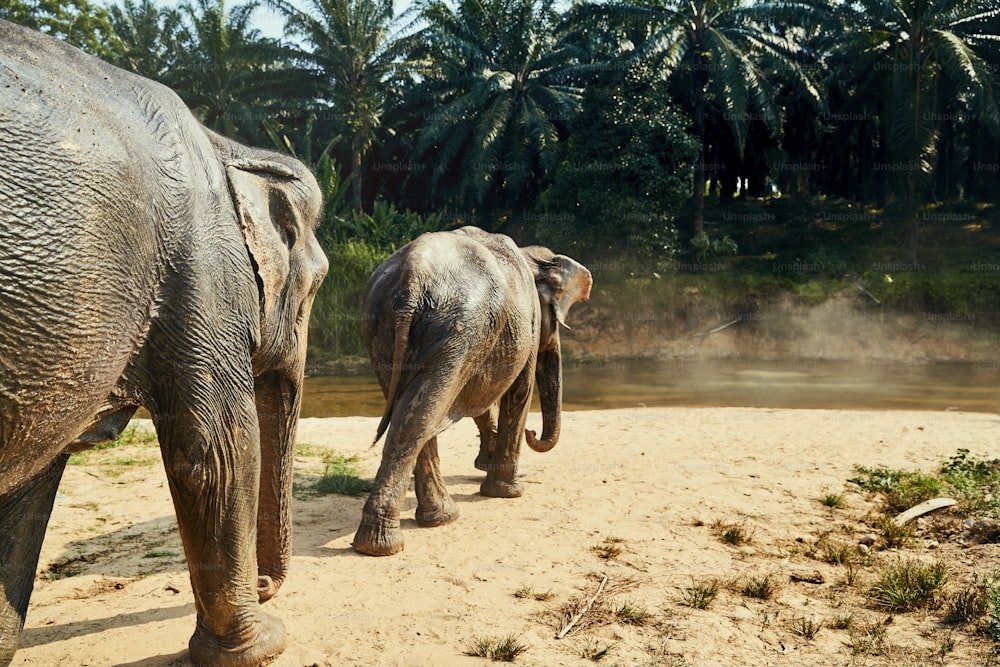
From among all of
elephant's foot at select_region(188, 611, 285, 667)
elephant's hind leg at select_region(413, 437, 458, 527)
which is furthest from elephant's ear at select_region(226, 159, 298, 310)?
elephant's hind leg at select_region(413, 437, 458, 527)

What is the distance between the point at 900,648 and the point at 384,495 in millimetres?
2527

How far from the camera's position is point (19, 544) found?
8.59 ft

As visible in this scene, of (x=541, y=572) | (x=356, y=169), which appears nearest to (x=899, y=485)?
(x=541, y=572)

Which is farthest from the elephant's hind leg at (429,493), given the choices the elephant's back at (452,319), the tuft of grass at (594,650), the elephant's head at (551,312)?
the tuft of grass at (594,650)

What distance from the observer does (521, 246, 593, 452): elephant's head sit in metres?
6.25

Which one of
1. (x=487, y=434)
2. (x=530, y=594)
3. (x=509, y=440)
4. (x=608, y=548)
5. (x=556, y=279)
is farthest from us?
(x=487, y=434)

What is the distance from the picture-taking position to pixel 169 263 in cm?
214

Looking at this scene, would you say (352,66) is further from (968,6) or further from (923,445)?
(923,445)

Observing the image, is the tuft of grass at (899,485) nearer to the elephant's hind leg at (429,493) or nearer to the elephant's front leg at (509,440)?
the elephant's front leg at (509,440)

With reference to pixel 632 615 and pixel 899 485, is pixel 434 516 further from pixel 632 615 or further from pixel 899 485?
pixel 899 485

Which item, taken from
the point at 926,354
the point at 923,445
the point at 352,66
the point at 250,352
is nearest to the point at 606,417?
the point at 923,445

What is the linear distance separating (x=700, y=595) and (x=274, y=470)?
1.99 metres

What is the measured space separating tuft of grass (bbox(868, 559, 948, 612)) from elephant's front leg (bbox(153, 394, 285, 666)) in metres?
2.72

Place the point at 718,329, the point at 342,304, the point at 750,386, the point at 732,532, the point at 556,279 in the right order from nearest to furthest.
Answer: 1. the point at 732,532
2. the point at 556,279
3. the point at 750,386
4. the point at 342,304
5. the point at 718,329
